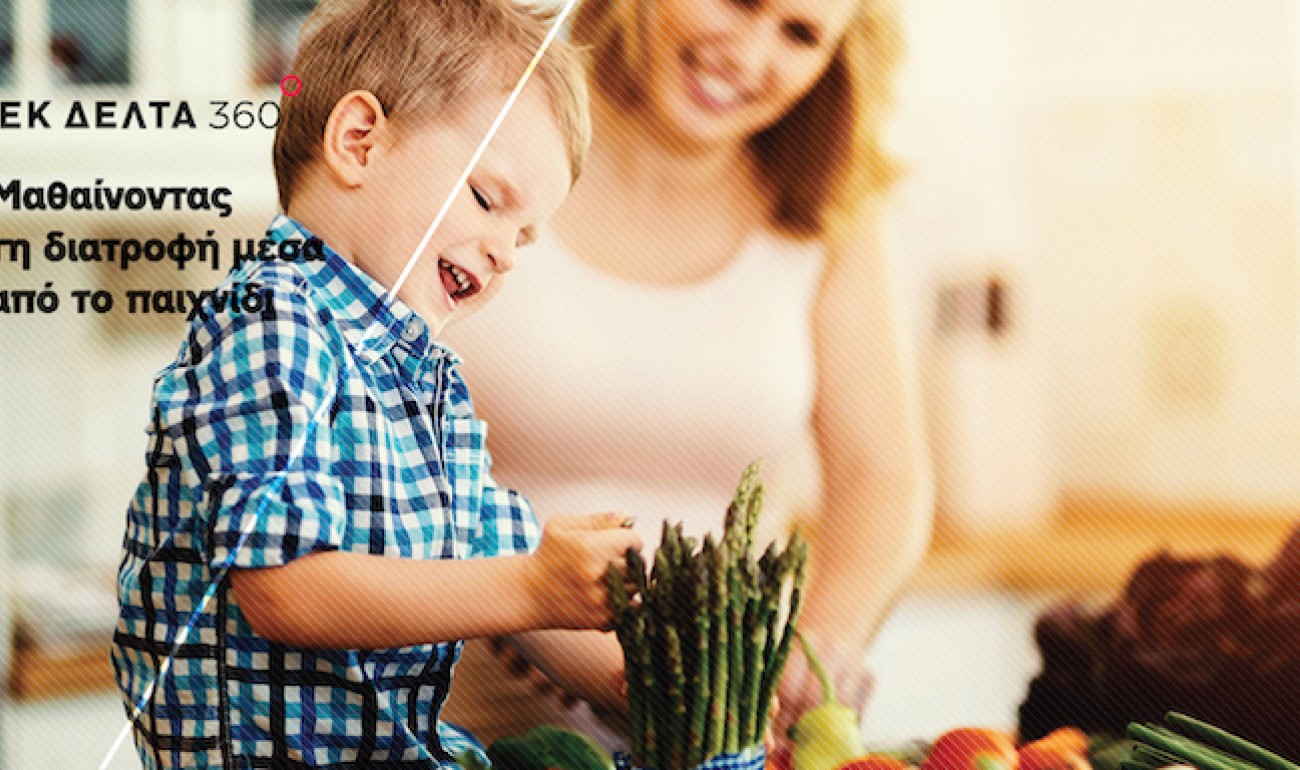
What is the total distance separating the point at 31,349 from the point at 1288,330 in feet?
4.21

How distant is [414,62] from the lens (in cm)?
116

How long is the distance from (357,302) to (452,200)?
13cm

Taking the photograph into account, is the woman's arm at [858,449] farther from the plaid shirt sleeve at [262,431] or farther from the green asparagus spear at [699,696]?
the plaid shirt sleeve at [262,431]

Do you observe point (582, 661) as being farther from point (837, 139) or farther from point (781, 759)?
point (837, 139)

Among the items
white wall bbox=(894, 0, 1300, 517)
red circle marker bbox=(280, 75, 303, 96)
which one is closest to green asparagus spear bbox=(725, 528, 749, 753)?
white wall bbox=(894, 0, 1300, 517)

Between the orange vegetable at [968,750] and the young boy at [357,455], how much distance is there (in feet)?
1.22

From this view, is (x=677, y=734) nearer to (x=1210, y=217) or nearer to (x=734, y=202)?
(x=734, y=202)

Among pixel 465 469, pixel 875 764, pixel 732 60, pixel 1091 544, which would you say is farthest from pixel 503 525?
pixel 1091 544

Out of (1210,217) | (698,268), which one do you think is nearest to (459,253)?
(698,268)

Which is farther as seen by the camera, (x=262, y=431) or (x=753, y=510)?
(x=753, y=510)

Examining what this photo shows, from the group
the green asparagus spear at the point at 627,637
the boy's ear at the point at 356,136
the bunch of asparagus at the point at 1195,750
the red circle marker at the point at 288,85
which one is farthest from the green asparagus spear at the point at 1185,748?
the red circle marker at the point at 288,85

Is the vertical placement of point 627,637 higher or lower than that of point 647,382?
lower

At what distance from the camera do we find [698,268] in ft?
4.36

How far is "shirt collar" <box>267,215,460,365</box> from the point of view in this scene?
3.65 ft
